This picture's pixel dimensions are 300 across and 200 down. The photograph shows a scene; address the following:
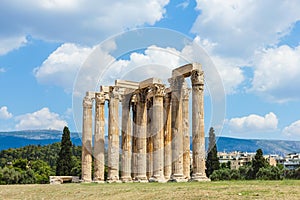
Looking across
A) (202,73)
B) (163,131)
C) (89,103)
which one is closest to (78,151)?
(89,103)

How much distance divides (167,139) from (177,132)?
2244 mm

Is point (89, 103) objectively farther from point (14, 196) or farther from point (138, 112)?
point (14, 196)

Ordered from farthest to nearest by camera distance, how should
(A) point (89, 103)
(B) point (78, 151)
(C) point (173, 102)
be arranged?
(B) point (78, 151)
(A) point (89, 103)
(C) point (173, 102)

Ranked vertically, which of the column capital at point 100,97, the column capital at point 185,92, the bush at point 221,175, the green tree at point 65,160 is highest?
the column capital at point 100,97

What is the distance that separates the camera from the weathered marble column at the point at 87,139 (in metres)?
51.6

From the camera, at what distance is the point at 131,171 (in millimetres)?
51531

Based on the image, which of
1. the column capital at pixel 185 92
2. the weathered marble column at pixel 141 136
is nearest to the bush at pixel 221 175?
the weathered marble column at pixel 141 136

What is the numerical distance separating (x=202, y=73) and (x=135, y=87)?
12480 millimetres

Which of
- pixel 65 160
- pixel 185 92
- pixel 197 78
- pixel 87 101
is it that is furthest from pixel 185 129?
pixel 65 160

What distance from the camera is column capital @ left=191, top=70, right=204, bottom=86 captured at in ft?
124

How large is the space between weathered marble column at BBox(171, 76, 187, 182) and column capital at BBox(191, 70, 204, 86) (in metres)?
3.30

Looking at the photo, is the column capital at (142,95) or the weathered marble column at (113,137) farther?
the column capital at (142,95)

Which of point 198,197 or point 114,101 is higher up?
point 114,101

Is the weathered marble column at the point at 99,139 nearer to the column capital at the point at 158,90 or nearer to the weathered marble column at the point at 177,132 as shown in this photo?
the column capital at the point at 158,90
